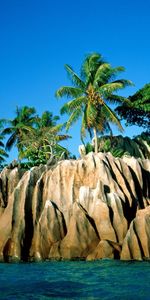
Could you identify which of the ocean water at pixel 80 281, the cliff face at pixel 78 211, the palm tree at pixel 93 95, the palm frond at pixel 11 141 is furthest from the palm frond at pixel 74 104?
the ocean water at pixel 80 281

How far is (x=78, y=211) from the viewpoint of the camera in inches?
860

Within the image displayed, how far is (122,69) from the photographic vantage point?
33375mm

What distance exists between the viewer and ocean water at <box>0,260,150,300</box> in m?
11.3

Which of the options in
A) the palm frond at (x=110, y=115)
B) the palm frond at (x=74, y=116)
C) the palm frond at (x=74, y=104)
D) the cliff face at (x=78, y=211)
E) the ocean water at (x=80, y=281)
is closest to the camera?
the ocean water at (x=80, y=281)

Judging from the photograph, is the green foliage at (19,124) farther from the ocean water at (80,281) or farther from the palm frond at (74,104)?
the ocean water at (80,281)

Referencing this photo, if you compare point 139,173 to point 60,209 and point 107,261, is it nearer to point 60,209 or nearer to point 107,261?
point 60,209

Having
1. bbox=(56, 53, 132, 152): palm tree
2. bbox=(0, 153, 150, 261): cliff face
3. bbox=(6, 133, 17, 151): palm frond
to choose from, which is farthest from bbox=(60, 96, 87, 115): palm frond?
bbox=(6, 133, 17, 151): palm frond

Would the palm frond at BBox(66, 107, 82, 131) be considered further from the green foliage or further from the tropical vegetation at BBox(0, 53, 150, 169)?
the green foliage

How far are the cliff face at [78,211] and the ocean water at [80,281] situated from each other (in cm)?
249

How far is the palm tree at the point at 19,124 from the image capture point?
153ft

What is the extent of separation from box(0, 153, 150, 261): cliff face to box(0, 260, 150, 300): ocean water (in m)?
2.49

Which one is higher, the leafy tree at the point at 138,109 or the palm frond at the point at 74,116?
the leafy tree at the point at 138,109

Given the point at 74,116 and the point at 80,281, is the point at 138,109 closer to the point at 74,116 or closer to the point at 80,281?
the point at 74,116

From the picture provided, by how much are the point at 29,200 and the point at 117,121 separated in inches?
429
